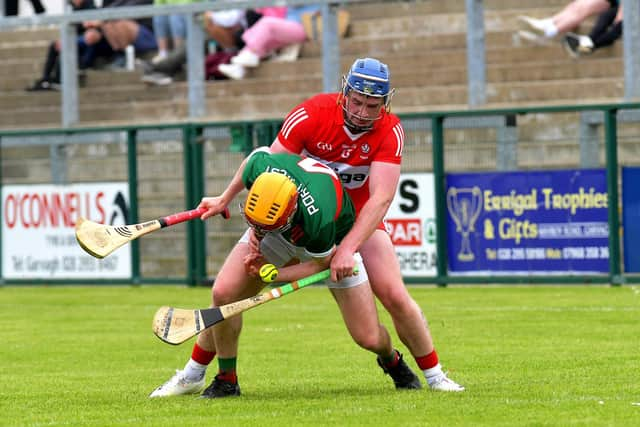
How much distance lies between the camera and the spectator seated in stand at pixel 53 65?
2444 cm

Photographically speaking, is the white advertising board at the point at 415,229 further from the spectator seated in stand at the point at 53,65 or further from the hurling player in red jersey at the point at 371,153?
the hurling player in red jersey at the point at 371,153

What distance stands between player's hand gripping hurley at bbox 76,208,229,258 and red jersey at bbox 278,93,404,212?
0.75 meters

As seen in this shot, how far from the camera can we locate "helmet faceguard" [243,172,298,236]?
838cm

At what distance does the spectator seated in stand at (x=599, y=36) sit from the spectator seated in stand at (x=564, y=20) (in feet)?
0.31

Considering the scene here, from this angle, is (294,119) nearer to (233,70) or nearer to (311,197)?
(311,197)

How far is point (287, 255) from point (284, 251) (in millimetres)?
38

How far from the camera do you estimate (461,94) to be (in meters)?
21.0

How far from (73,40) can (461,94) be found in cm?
608

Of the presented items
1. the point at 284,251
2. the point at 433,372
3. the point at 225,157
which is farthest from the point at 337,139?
the point at 225,157

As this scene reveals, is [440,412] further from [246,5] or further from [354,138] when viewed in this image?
[246,5]

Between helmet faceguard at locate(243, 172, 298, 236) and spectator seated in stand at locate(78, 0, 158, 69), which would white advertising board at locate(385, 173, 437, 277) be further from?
helmet faceguard at locate(243, 172, 298, 236)

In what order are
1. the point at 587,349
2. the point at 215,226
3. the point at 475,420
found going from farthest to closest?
the point at 215,226 → the point at 587,349 → the point at 475,420

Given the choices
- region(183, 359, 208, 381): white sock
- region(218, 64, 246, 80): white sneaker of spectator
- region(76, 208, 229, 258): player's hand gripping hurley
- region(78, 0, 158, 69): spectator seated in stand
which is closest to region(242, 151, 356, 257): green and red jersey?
region(76, 208, 229, 258): player's hand gripping hurley

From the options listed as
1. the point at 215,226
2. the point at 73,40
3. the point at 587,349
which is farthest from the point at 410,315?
the point at 73,40
